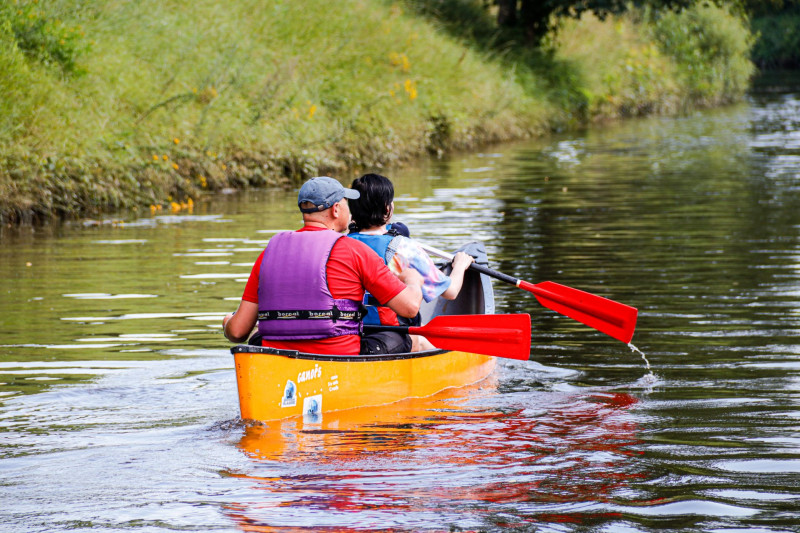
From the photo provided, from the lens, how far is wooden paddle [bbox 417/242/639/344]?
768 cm

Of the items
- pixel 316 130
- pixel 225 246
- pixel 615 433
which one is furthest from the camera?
pixel 316 130

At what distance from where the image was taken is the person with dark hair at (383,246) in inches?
267

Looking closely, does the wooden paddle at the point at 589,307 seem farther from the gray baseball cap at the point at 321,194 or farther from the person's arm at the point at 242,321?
the person's arm at the point at 242,321

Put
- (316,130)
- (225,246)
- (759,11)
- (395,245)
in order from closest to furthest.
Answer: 1. (395,245)
2. (225,246)
3. (316,130)
4. (759,11)

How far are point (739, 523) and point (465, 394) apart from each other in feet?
9.59

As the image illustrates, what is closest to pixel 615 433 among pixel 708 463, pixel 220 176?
pixel 708 463

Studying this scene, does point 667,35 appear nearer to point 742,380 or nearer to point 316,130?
point 316,130

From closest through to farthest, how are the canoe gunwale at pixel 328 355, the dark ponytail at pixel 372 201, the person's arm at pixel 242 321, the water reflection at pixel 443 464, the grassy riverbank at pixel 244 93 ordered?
the water reflection at pixel 443 464
the canoe gunwale at pixel 328 355
the person's arm at pixel 242 321
the dark ponytail at pixel 372 201
the grassy riverbank at pixel 244 93

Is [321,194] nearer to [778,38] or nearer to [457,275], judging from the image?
[457,275]

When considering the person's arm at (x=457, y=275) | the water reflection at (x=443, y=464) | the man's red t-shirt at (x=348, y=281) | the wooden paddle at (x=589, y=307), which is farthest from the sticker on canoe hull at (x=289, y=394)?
the wooden paddle at (x=589, y=307)

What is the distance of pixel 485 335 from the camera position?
6.99 m

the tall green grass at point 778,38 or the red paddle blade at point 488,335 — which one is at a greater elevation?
the tall green grass at point 778,38

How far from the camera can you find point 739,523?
4.46m

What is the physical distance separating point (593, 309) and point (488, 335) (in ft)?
3.93
